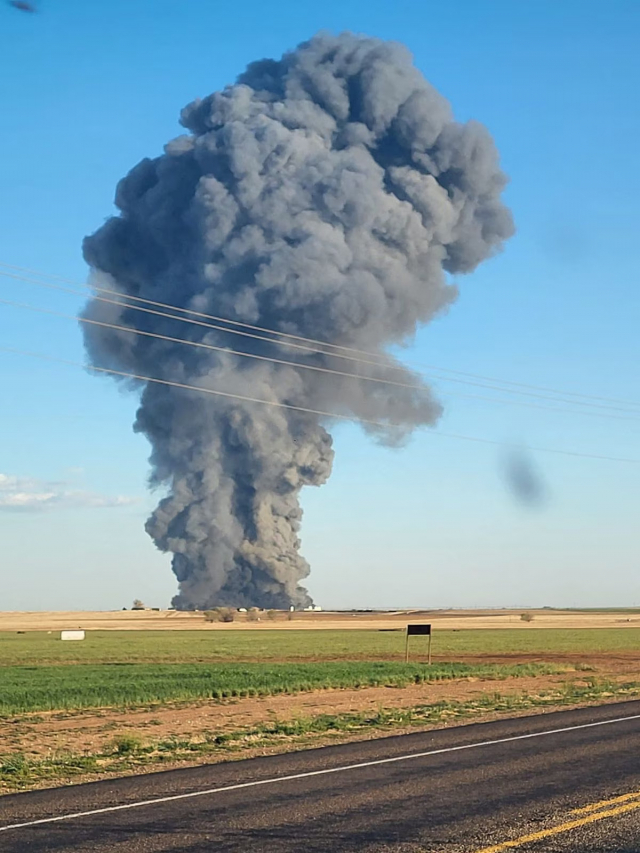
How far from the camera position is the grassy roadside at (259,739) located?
1595cm

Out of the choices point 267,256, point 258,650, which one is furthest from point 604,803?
point 267,256

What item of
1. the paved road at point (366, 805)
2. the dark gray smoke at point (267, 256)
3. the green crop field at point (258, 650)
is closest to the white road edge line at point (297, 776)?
the paved road at point (366, 805)

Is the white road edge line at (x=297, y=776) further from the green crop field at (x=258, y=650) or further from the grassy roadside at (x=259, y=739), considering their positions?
the green crop field at (x=258, y=650)

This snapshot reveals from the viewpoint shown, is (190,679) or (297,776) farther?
(190,679)

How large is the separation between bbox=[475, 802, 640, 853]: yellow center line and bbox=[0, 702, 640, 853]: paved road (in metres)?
0.02

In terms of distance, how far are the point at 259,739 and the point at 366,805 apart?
7.89 meters

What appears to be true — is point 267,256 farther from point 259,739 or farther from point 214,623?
point 259,739

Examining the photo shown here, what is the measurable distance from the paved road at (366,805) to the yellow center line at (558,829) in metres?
0.02

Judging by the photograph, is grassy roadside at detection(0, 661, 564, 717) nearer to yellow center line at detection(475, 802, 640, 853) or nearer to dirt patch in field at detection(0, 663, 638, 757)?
dirt patch in field at detection(0, 663, 638, 757)

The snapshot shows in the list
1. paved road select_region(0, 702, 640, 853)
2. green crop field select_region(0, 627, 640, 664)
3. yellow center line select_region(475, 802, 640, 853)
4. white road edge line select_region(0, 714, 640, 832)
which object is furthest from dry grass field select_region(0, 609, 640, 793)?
yellow center line select_region(475, 802, 640, 853)

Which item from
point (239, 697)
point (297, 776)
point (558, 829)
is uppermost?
point (558, 829)

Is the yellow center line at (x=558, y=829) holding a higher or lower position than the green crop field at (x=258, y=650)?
higher

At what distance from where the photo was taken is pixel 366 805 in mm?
11898

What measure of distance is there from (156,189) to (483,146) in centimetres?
3328
